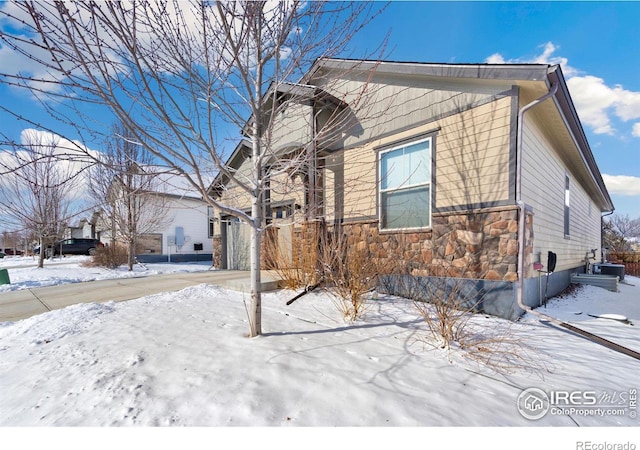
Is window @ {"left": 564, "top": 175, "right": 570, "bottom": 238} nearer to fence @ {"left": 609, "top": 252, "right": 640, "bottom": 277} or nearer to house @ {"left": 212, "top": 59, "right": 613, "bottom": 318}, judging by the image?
house @ {"left": 212, "top": 59, "right": 613, "bottom": 318}

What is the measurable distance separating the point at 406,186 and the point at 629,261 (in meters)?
18.0

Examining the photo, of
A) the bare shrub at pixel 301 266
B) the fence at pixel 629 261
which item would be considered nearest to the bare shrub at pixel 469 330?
the bare shrub at pixel 301 266

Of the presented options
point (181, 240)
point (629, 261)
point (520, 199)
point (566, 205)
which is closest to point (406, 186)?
point (520, 199)

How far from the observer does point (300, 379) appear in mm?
2404

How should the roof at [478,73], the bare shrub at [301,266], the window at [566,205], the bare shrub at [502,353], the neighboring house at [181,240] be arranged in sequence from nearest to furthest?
the bare shrub at [502,353] < the roof at [478,73] < the bare shrub at [301,266] < the window at [566,205] < the neighboring house at [181,240]

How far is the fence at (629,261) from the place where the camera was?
13.9 metres

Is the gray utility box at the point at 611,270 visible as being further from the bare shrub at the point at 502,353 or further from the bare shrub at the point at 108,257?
the bare shrub at the point at 108,257

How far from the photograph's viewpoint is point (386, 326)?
4.02m

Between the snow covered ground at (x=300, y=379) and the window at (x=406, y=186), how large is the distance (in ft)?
7.66

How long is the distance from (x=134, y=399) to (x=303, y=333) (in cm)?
192

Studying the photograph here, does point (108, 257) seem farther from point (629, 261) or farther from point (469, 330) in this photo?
point (629, 261)

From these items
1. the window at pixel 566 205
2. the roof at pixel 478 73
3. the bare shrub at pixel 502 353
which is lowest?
the bare shrub at pixel 502 353
